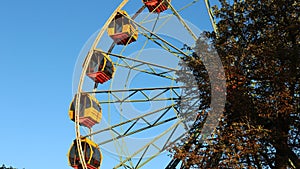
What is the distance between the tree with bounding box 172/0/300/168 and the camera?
10562mm

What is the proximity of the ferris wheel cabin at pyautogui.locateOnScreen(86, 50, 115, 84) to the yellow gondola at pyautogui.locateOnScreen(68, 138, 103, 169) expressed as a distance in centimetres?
260

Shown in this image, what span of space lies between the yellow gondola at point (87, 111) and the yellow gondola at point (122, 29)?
2813 mm

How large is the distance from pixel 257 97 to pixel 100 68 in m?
7.11

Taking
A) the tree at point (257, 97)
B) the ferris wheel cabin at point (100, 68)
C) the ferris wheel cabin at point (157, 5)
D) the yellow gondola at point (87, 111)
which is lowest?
the tree at point (257, 97)

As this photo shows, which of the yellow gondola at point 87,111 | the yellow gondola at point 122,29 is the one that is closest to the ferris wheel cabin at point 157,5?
the yellow gondola at point 122,29

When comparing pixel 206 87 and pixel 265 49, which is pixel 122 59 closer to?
pixel 206 87

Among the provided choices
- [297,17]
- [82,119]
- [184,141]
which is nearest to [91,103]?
[82,119]

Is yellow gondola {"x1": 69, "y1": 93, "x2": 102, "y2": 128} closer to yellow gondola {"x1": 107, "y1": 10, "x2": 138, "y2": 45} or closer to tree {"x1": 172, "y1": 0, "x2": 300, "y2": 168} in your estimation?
yellow gondola {"x1": 107, "y1": 10, "x2": 138, "y2": 45}

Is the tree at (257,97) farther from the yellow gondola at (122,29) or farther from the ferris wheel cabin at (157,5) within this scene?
the ferris wheel cabin at (157,5)

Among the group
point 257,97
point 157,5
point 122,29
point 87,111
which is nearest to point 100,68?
point 122,29

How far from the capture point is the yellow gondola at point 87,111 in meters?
15.2

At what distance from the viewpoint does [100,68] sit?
54.4 ft

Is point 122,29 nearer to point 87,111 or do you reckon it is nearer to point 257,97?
point 87,111

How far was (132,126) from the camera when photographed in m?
15.9
